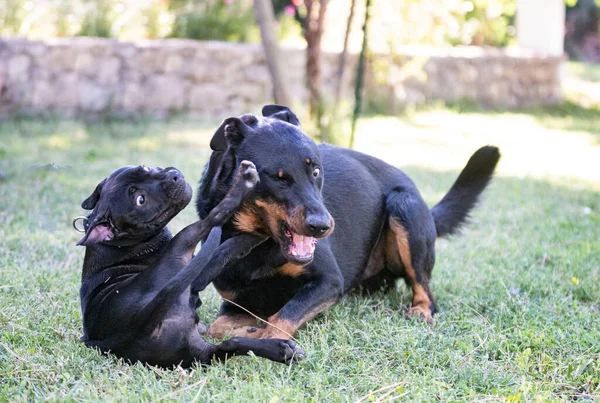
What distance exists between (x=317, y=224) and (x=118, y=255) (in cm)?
101

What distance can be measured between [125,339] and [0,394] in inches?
22.2

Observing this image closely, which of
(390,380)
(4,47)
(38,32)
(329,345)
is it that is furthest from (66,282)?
(38,32)

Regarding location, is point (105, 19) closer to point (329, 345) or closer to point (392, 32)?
point (392, 32)

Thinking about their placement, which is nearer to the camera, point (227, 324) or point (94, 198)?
point (94, 198)

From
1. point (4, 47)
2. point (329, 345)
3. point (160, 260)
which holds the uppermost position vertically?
point (4, 47)

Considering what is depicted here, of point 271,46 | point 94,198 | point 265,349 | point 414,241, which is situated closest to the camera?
point 265,349

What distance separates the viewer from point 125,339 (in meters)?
3.29

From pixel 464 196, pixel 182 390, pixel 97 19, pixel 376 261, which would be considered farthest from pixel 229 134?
pixel 97 19

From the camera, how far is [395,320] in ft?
13.2

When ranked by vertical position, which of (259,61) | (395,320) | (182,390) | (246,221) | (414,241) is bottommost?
(395,320)

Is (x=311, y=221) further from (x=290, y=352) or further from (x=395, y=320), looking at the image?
(x=395, y=320)

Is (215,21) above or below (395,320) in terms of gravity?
above

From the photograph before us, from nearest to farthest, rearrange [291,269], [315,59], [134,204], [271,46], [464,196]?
[134,204]
[291,269]
[464,196]
[271,46]
[315,59]

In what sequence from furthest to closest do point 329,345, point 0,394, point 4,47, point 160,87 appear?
point 160,87 < point 4,47 < point 329,345 < point 0,394
